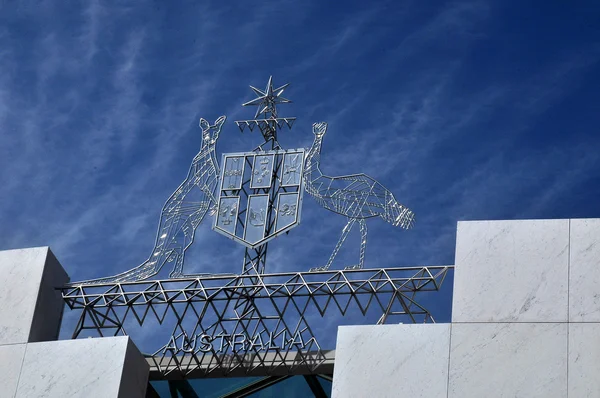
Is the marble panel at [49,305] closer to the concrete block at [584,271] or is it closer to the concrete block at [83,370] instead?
the concrete block at [83,370]

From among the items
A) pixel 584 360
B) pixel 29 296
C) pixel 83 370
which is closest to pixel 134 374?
pixel 83 370

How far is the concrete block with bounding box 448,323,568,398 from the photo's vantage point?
25859mm

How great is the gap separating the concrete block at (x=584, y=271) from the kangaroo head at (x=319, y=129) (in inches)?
239

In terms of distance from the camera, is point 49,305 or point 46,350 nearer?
point 46,350

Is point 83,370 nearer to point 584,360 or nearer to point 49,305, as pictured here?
point 49,305

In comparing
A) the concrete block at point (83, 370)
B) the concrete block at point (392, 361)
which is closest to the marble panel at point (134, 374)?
the concrete block at point (83, 370)

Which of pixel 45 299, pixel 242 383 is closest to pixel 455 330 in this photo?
pixel 242 383

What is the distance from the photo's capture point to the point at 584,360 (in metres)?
25.8

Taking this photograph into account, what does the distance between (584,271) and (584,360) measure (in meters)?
1.68

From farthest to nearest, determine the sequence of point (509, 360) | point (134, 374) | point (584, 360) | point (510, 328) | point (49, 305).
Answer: point (49, 305) < point (134, 374) < point (510, 328) < point (509, 360) < point (584, 360)

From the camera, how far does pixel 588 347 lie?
1022 inches

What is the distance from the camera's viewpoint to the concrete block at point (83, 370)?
28141mm

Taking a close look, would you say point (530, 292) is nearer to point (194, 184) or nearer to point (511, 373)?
point (511, 373)

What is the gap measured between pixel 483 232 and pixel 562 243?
145 cm
